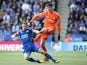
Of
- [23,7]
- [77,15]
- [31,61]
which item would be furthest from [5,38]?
[31,61]

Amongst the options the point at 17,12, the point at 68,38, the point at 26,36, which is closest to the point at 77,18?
the point at 68,38

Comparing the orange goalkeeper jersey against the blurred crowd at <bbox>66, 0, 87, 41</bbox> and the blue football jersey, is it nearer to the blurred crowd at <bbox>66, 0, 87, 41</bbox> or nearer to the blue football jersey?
the blue football jersey

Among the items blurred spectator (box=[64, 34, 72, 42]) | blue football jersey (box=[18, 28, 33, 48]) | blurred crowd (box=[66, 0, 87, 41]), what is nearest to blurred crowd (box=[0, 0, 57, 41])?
blurred crowd (box=[66, 0, 87, 41])

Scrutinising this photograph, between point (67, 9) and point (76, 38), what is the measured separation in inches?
128

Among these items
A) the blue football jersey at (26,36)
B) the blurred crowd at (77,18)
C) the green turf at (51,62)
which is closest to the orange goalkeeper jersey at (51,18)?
the blue football jersey at (26,36)

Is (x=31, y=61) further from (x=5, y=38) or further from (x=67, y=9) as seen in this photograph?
(x=67, y=9)

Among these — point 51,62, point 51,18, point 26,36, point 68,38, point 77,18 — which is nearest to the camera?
point 26,36

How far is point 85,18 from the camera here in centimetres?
2664

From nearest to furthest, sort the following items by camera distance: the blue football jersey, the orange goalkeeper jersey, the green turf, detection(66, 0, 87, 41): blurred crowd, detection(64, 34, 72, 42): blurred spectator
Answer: the blue football jersey → the green turf → the orange goalkeeper jersey → detection(64, 34, 72, 42): blurred spectator → detection(66, 0, 87, 41): blurred crowd

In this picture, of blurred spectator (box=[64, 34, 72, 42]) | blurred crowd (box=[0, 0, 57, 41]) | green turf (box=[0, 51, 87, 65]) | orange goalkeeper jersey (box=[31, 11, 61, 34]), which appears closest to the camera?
green turf (box=[0, 51, 87, 65])

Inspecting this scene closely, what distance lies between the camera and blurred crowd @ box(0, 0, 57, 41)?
84.1 feet

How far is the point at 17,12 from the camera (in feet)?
87.6

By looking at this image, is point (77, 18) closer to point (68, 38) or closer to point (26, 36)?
point (68, 38)

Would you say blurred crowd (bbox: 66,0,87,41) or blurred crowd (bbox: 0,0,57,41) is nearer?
blurred crowd (bbox: 0,0,57,41)
